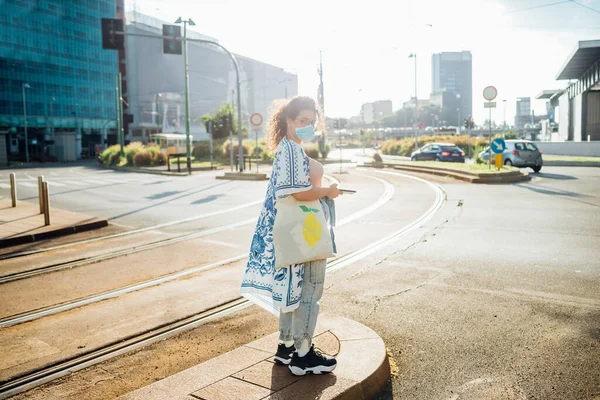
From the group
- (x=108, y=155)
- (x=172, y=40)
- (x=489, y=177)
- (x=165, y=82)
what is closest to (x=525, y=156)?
(x=489, y=177)

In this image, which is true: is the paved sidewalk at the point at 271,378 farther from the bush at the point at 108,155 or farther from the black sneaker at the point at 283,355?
the bush at the point at 108,155

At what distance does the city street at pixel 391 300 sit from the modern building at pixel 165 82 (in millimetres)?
82448

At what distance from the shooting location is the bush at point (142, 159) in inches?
1596

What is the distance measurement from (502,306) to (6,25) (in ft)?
298

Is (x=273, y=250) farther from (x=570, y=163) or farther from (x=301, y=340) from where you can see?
(x=570, y=163)

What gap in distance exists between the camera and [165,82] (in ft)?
374

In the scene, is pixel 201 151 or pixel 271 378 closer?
pixel 271 378

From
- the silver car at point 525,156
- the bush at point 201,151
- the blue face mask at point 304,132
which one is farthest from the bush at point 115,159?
the blue face mask at point 304,132

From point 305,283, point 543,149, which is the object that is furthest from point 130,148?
point 305,283

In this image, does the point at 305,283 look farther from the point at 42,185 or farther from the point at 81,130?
the point at 81,130

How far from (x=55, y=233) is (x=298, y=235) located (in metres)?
7.90

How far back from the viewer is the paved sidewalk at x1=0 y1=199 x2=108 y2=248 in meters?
9.40

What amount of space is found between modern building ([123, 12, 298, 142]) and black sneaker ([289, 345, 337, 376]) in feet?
289

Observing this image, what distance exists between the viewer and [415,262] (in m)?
7.16
